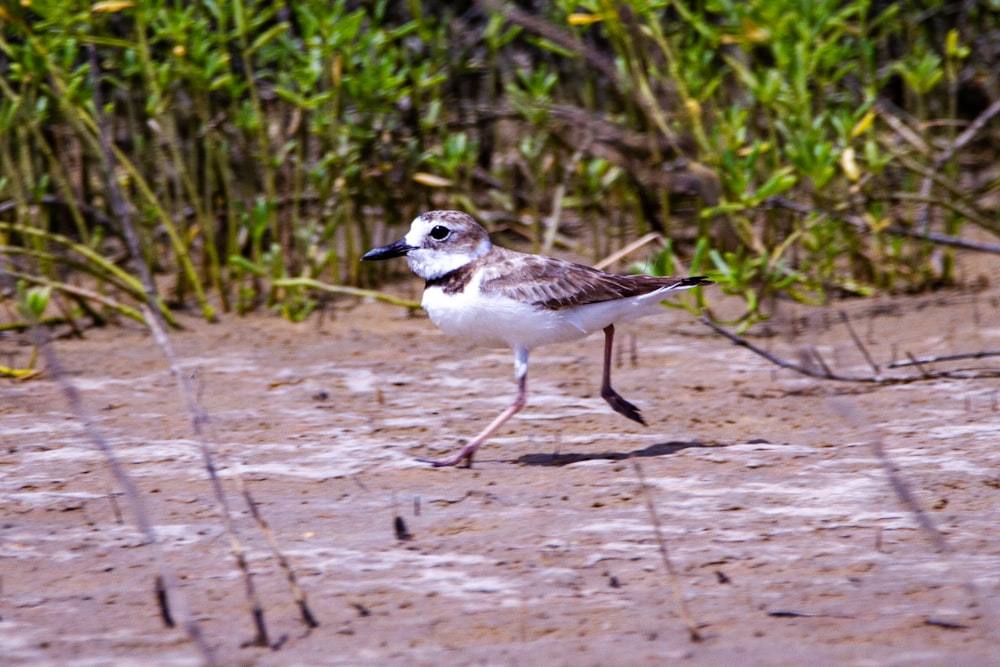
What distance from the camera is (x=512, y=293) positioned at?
479 cm

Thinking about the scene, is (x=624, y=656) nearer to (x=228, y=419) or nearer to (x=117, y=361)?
(x=228, y=419)

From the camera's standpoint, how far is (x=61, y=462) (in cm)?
469

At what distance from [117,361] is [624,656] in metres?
4.19

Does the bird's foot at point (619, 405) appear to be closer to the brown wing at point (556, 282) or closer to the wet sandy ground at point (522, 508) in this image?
the wet sandy ground at point (522, 508)

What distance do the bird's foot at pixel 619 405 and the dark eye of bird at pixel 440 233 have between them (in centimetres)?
90

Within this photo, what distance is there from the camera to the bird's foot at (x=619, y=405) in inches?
195

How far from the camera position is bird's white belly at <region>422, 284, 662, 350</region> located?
15.6 ft

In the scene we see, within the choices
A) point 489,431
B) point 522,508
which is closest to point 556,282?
point 489,431

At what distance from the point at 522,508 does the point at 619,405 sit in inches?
39.4

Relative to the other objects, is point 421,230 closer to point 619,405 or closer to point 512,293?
point 512,293

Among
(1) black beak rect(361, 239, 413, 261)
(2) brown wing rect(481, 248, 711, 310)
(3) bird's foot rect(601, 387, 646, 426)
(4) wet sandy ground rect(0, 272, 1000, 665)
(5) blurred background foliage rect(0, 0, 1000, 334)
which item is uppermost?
(5) blurred background foliage rect(0, 0, 1000, 334)

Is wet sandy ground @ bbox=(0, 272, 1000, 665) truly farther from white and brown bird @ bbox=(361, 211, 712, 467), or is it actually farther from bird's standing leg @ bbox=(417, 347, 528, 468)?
white and brown bird @ bbox=(361, 211, 712, 467)

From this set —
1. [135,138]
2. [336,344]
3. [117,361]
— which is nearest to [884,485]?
[336,344]

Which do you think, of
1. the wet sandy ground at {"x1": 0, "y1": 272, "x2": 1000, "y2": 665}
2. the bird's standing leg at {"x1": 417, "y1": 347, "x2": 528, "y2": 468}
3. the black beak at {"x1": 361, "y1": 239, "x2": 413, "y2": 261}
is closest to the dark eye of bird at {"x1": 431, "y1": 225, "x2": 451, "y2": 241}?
the black beak at {"x1": 361, "y1": 239, "x2": 413, "y2": 261}
